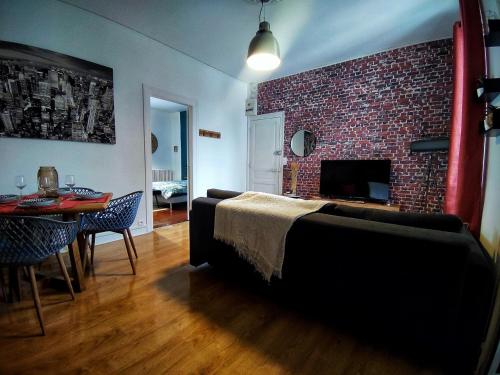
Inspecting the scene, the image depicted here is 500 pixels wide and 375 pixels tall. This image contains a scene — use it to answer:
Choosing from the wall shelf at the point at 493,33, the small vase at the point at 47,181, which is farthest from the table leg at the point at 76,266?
the wall shelf at the point at 493,33

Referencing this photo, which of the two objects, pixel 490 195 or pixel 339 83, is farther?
pixel 339 83

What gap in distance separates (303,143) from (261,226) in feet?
11.4

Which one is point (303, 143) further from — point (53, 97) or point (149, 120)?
point (53, 97)

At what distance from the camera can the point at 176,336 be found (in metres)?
1.49

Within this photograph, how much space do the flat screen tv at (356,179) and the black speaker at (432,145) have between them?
51 centimetres

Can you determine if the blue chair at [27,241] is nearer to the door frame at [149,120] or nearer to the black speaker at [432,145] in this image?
the door frame at [149,120]

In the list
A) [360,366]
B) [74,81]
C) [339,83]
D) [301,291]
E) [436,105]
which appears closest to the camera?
[360,366]

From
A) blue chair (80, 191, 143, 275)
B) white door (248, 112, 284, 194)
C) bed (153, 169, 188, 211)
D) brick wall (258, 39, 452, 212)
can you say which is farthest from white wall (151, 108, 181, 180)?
blue chair (80, 191, 143, 275)

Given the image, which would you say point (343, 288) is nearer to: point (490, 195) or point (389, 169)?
point (490, 195)

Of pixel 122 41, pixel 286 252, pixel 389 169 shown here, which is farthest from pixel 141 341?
pixel 389 169

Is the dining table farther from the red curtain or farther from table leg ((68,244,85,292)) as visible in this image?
the red curtain

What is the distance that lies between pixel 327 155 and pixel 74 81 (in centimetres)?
406

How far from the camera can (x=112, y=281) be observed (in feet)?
7.07

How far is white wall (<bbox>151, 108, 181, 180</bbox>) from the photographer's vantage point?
724 cm
